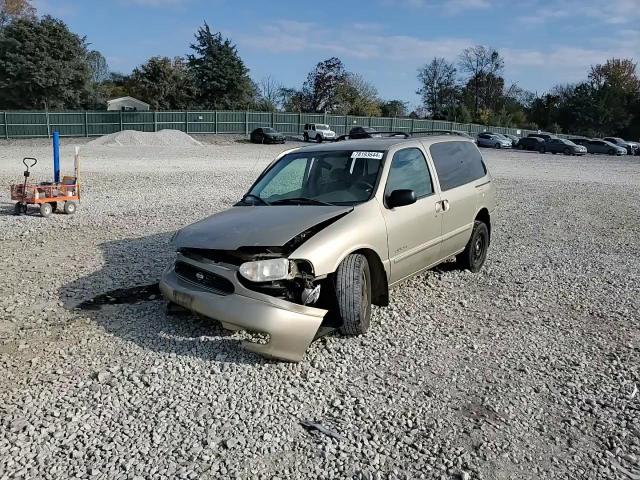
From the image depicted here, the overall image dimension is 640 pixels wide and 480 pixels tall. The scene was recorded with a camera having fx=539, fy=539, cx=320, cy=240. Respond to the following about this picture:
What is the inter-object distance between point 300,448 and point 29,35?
6051 centimetres

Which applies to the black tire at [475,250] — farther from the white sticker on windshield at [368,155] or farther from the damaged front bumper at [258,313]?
the damaged front bumper at [258,313]

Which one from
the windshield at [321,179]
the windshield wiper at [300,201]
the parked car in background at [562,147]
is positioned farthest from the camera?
the parked car in background at [562,147]

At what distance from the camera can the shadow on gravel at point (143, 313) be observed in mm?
4461

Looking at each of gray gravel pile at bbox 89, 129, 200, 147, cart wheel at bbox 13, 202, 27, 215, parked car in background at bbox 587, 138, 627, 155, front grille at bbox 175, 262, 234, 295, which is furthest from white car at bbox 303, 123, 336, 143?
front grille at bbox 175, 262, 234, 295

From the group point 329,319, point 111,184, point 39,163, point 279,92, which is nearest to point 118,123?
point 39,163

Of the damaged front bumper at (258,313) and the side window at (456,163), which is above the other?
the side window at (456,163)

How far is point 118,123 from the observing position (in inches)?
1852

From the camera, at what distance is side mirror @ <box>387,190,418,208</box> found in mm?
5008

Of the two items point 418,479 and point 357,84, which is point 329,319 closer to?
point 418,479

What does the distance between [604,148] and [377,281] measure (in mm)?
52197

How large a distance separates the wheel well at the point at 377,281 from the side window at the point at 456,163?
5.35ft

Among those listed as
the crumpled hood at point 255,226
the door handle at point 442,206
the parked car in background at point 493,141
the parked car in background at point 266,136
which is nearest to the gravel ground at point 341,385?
the crumpled hood at point 255,226

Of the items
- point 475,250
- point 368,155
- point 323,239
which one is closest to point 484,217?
point 475,250

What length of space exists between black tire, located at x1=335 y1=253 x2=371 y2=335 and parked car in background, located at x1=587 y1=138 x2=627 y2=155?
51.9 meters
